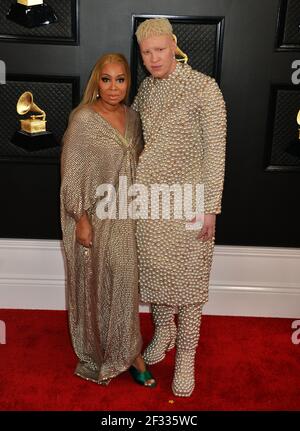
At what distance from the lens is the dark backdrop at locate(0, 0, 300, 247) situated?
2629mm

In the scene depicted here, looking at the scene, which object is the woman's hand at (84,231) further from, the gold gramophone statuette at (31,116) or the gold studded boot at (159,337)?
the gold gramophone statuette at (31,116)

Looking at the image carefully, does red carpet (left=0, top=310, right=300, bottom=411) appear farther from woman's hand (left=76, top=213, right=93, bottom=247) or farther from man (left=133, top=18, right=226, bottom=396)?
woman's hand (left=76, top=213, right=93, bottom=247)

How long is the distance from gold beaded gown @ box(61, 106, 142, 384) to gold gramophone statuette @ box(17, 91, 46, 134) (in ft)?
2.01

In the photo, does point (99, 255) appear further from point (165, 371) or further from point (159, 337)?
point (165, 371)

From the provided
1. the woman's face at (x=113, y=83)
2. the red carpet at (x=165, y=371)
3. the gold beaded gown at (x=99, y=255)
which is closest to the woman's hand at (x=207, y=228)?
the gold beaded gown at (x=99, y=255)

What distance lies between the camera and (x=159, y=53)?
2.07 meters

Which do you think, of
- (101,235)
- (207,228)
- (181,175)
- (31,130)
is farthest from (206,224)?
(31,130)

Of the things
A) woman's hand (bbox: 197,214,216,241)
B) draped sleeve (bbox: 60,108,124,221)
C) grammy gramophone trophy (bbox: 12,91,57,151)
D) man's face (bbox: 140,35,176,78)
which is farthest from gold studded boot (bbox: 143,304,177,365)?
man's face (bbox: 140,35,176,78)

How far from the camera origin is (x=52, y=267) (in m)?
3.03

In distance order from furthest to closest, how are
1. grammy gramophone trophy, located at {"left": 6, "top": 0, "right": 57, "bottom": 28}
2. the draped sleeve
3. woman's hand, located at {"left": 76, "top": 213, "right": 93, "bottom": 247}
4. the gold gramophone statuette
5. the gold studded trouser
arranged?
the gold gramophone statuette, grammy gramophone trophy, located at {"left": 6, "top": 0, "right": 57, "bottom": 28}, the gold studded trouser, woman's hand, located at {"left": 76, "top": 213, "right": 93, "bottom": 247}, the draped sleeve

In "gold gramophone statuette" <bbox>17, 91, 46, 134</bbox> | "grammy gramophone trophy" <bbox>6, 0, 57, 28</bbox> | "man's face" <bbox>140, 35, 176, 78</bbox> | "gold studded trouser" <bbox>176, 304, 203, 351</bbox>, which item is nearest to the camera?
"man's face" <bbox>140, 35, 176, 78</bbox>
